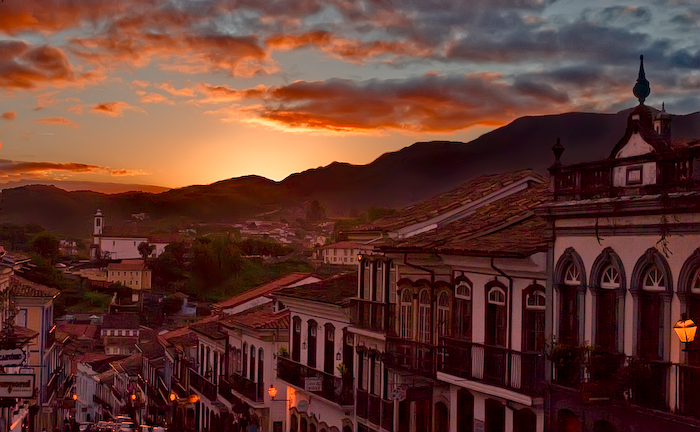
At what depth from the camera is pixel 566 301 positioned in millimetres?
21359

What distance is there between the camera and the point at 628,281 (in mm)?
19453

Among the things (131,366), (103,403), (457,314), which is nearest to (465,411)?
(457,314)

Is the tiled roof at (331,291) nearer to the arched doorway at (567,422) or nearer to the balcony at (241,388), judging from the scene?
the balcony at (241,388)

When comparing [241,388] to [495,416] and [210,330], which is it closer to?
[210,330]

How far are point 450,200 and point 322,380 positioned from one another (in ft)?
26.0

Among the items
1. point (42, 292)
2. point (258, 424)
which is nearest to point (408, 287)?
point (258, 424)

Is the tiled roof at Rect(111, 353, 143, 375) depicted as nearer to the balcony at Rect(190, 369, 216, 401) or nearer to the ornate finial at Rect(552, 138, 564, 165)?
the balcony at Rect(190, 369, 216, 401)

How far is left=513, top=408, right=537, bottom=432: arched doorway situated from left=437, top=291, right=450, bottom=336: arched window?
3.88 m

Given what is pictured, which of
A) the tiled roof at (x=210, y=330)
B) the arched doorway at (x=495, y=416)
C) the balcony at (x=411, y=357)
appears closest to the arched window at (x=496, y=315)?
the arched doorway at (x=495, y=416)

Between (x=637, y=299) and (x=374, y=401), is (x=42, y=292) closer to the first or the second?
(x=374, y=401)

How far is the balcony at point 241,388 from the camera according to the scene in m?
41.7

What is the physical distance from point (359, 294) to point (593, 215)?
547 inches

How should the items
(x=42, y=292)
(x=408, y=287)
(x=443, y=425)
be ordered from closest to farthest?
(x=443, y=425)
(x=408, y=287)
(x=42, y=292)

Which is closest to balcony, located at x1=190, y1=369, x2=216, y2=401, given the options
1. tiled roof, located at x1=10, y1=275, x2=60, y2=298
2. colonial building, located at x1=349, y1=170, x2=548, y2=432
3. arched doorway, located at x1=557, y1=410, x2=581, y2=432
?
tiled roof, located at x1=10, y1=275, x2=60, y2=298
